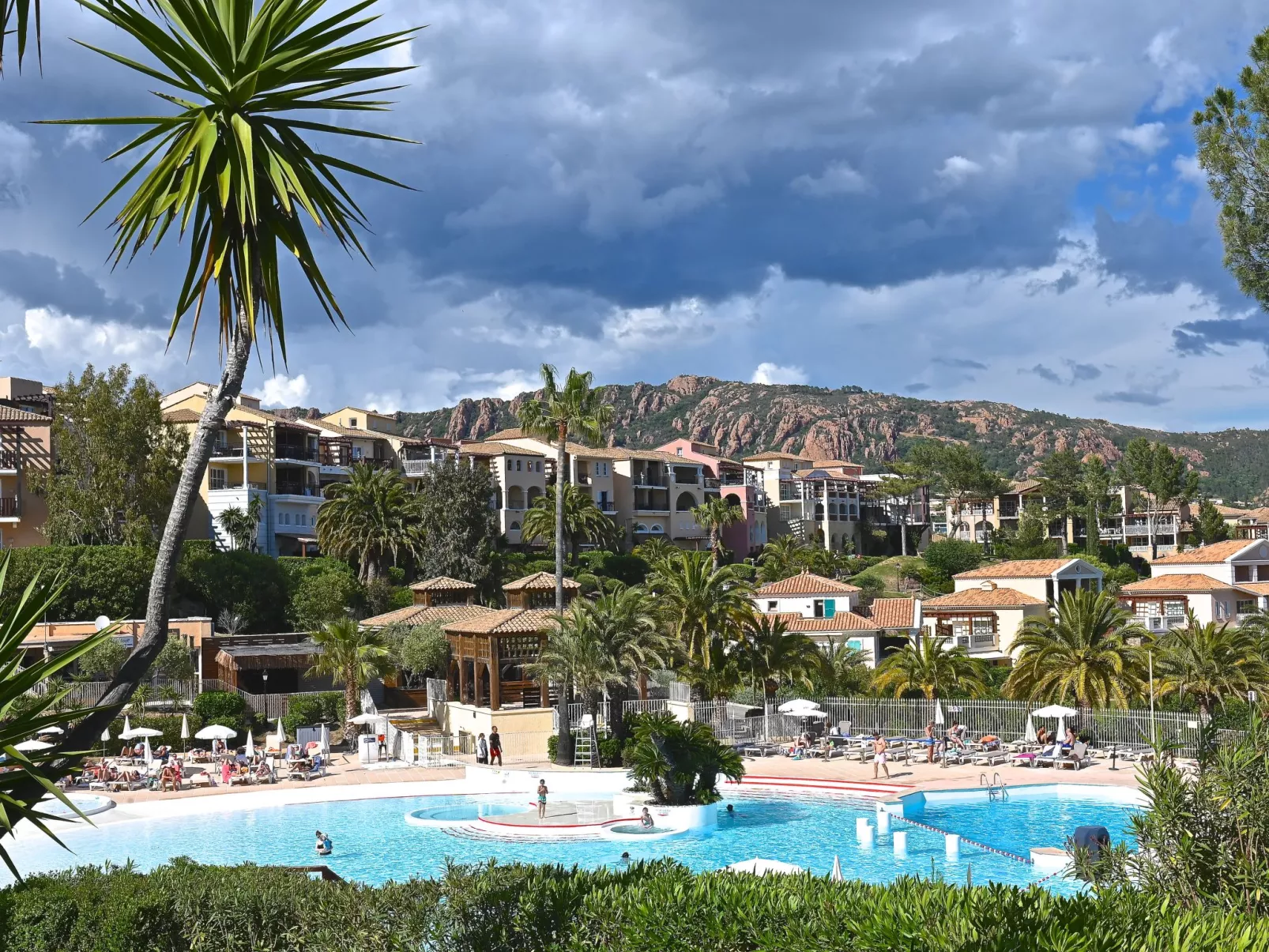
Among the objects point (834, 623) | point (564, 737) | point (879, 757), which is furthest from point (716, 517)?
point (879, 757)

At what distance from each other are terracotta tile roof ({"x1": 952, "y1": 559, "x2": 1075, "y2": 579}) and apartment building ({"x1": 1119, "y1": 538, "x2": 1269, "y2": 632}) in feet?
16.0

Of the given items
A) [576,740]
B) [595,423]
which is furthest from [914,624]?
[576,740]

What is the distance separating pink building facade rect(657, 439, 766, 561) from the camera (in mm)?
102500

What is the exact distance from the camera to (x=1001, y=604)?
60.3 metres

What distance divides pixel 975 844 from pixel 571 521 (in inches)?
1964

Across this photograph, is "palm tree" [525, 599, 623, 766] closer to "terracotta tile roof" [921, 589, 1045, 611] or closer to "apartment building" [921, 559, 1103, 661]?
"apartment building" [921, 559, 1103, 661]

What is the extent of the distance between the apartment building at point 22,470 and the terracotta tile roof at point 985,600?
4561 centimetres

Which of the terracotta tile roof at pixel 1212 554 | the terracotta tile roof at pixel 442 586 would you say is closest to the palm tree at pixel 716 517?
the terracotta tile roof at pixel 1212 554

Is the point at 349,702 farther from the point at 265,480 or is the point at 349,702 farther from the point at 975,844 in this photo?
the point at 265,480

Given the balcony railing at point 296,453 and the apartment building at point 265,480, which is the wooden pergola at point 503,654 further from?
the balcony railing at point 296,453

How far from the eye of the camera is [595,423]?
1984 inches

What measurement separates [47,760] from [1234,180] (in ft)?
58.9

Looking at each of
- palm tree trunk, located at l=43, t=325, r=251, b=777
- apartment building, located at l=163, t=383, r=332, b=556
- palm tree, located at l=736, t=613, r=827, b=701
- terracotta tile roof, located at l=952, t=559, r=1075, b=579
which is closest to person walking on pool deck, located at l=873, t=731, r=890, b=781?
palm tree, located at l=736, t=613, r=827, b=701

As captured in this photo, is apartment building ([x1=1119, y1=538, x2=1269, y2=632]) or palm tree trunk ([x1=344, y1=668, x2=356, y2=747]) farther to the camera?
apartment building ([x1=1119, y1=538, x2=1269, y2=632])
